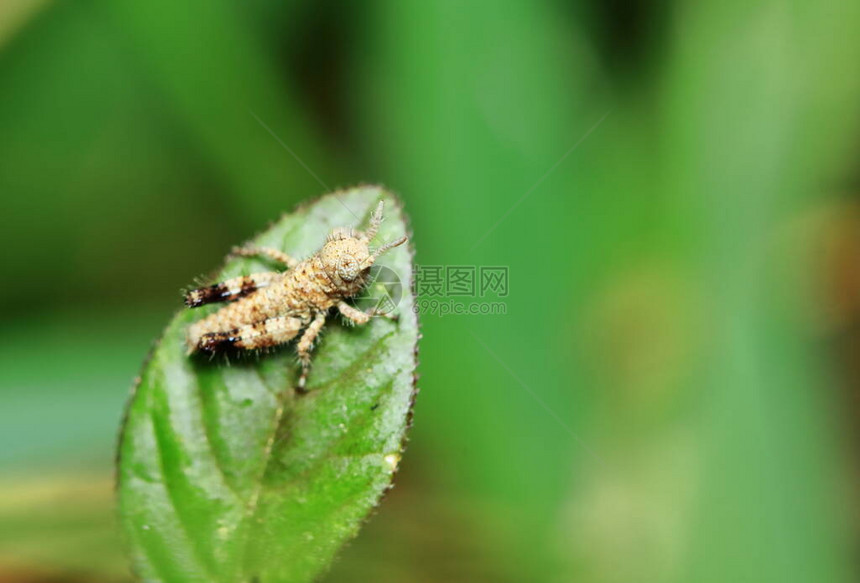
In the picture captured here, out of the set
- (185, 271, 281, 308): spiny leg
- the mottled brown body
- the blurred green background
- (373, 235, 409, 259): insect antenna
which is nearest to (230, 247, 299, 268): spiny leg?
the mottled brown body

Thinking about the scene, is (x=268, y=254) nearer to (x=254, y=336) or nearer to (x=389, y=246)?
(x=254, y=336)

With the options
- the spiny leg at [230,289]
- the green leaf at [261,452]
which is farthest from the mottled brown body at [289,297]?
the green leaf at [261,452]

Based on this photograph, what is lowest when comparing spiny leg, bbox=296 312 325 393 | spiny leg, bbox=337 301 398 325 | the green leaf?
the green leaf

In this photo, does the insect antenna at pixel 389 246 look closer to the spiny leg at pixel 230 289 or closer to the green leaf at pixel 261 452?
the green leaf at pixel 261 452

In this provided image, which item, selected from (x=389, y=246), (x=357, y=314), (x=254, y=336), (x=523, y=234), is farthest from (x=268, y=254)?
(x=523, y=234)

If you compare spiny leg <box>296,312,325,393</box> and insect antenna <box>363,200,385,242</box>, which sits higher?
insect antenna <box>363,200,385,242</box>

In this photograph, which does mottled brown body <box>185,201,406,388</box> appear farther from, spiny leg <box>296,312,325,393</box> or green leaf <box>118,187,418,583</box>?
green leaf <box>118,187,418,583</box>

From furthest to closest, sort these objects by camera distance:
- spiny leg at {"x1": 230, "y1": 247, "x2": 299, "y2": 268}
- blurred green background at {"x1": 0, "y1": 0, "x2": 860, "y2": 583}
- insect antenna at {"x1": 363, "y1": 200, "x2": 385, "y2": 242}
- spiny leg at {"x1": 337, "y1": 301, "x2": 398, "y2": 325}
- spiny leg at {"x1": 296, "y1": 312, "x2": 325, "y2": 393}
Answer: blurred green background at {"x1": 0, "y1": 0, "x2": 860, "y2": 583}, spiny leg at {"x1": 230, "y1": 247, "x2": 299, "y2": 268}, insect antenna at {"x1": 363, "y1": 200, "x2": 385, "y2": 242}, spiny leg at {"x1": 337, "y1": 301, "x2": 398, "y2": 325}, spiny leg at {"x1": 296, "y1": 312, "x2": 325, "y2": 393}
